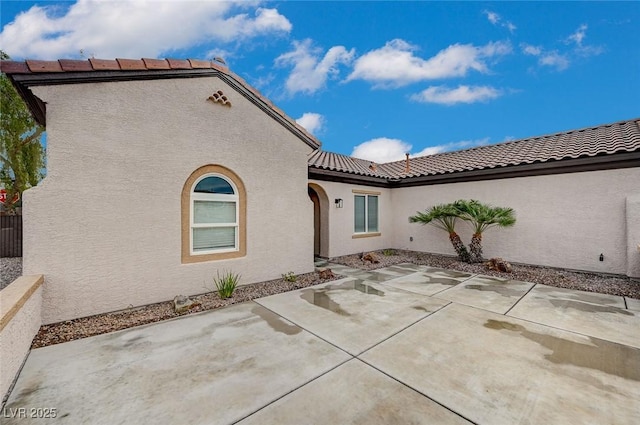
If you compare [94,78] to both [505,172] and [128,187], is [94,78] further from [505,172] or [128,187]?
[505,172]

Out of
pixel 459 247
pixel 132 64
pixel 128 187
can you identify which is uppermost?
pixel 132 64

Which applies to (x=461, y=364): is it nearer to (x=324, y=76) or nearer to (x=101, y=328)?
(x=101, y=328)

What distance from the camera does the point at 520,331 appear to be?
15.0 feet

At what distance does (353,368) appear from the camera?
3.47 m

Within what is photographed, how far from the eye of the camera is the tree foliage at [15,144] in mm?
14016

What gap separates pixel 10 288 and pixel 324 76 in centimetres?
1574

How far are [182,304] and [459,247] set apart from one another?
33.3 ft

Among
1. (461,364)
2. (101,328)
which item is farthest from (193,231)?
(461,364)

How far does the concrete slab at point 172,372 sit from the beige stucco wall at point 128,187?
1.36m

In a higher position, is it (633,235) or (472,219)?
(472,219)

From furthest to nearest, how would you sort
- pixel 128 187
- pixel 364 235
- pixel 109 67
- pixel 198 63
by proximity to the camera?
pixel 364 235 < pixel 198 63 < pixel 128 187 < pixel 109 67

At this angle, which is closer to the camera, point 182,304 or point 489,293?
point 182,304

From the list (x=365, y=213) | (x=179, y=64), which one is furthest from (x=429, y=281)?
(x=179, y=64)

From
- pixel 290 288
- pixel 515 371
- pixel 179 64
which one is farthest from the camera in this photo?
pixel 290 288
